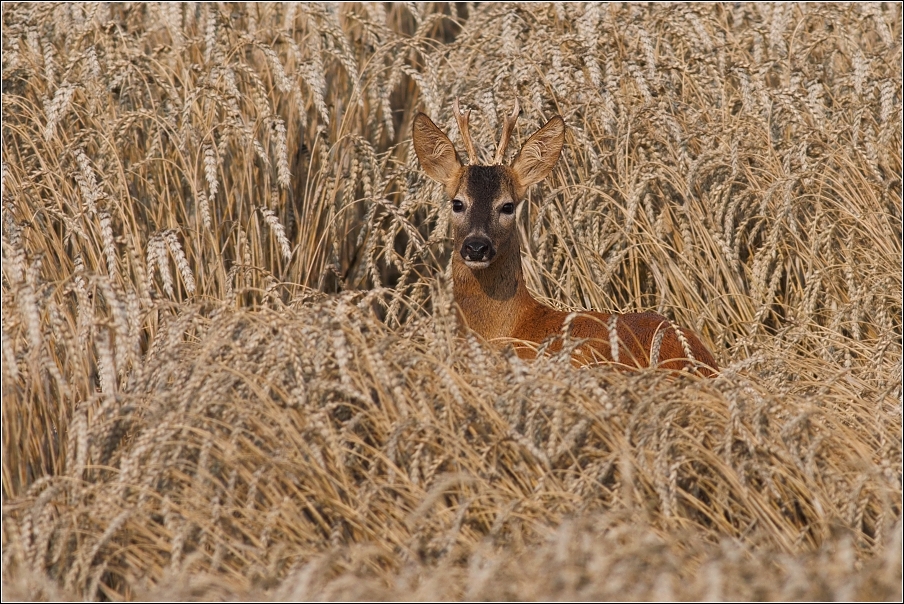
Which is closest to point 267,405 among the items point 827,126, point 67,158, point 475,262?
point 475,262

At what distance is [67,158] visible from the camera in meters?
5.38

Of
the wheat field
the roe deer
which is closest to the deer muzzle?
the roe deer

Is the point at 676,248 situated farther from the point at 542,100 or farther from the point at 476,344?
the point at 476,344

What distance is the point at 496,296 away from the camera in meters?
5.28

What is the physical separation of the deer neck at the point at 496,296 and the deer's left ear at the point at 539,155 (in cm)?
42

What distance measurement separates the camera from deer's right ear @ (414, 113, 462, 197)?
18.1ft

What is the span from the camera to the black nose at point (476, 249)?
5.09 meters

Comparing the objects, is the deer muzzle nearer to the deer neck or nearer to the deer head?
the deer head

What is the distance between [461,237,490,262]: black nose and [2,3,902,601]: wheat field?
1.43 ft

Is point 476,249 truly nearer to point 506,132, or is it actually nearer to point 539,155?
point 506,132

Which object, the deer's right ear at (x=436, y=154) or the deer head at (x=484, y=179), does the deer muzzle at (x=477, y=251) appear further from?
the deer's right ear at (x=436, y=154)

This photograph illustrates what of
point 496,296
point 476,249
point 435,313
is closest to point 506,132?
point 476,249

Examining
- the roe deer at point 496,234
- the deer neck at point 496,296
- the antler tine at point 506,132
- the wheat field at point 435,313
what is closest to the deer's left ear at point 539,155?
the roe deer at point 496,234

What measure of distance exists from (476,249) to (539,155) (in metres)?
0.70
